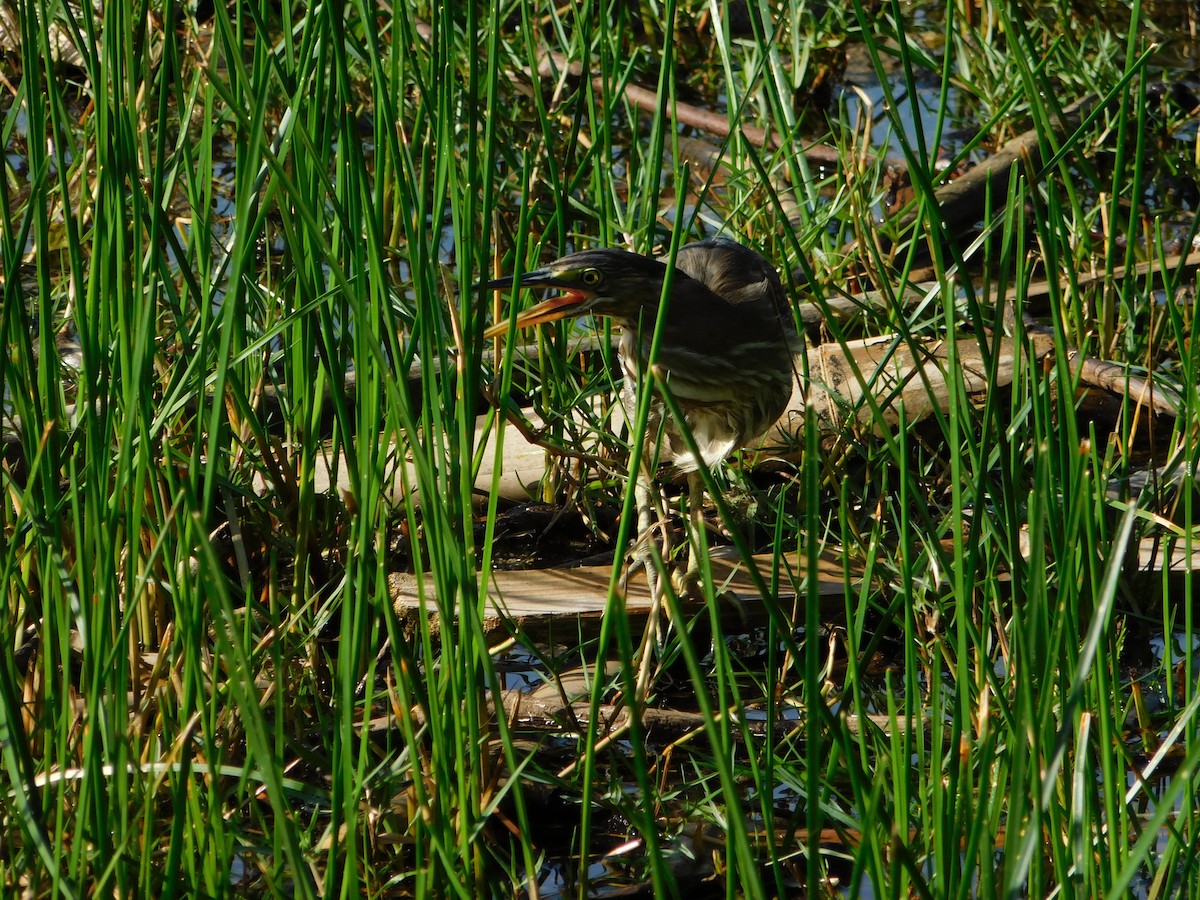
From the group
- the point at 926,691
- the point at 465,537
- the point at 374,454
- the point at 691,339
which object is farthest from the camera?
the point at 691,339

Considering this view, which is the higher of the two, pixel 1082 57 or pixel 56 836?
pixel 1082 57

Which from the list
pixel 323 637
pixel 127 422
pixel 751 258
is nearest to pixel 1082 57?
pixel 751 258

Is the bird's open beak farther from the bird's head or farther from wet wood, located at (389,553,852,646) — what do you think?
wet wood, located at (389,553,852,646)

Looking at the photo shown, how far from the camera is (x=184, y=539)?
1596 millimetres

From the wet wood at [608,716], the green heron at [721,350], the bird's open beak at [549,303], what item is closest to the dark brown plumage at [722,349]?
the green heron at [721,350]

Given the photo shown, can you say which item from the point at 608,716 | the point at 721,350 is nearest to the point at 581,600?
the point at 608,716

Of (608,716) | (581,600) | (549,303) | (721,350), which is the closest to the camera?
(608,716)

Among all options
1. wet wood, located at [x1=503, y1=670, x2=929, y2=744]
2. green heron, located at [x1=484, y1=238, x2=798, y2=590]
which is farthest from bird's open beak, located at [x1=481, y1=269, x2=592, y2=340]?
wet wood, located at [x1=503, y1=670, x2=929, y2=744]

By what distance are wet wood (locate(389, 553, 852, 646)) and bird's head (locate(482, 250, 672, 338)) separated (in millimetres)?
504

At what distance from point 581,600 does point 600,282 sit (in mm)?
673

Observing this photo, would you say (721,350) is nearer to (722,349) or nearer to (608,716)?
(722,349)

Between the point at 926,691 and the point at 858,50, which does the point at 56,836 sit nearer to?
the point at 926,691

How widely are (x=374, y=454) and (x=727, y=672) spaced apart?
52 centimetres

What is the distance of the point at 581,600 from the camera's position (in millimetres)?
2586
